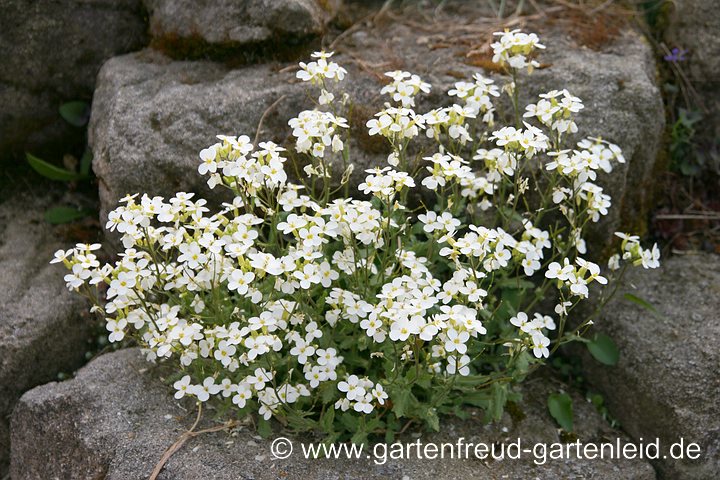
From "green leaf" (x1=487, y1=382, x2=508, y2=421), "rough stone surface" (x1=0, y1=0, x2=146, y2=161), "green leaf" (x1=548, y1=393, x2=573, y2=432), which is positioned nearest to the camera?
"green leaf" (x1=487, y1=382, x2=508, y2=421)

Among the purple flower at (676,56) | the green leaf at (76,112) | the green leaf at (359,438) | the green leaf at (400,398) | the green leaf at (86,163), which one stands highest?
the purple flower at (676,56)

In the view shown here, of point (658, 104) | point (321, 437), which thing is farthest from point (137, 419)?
point (658, 104)

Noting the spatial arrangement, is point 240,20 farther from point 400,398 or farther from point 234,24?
point 400,398

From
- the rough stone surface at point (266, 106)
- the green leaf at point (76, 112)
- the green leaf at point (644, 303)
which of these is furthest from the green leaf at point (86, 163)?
the green leaf at point (644, 303)

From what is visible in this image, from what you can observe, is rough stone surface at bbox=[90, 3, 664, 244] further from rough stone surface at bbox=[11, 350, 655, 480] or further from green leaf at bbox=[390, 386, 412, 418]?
green leaf at bbox=[390, 386, 412, 418]

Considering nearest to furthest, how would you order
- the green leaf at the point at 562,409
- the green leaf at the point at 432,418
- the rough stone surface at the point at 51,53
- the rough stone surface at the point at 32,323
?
the green leaf at the point at 432,418 < the green leaf at the point at 562,409 < the rough stone surface at the point at 32,323 < the rough stone surface at the point at 51,53

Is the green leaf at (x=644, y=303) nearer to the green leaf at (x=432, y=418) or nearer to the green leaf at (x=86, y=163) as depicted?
the green leaf at (x=432, y=418)

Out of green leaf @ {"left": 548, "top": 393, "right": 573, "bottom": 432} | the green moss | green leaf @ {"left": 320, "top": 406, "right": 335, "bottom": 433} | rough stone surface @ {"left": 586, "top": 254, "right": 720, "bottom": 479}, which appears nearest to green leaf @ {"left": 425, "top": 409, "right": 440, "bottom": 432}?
green leaf @ {"left": 320, "top": 406, "right": 335, "bottom": 433}
